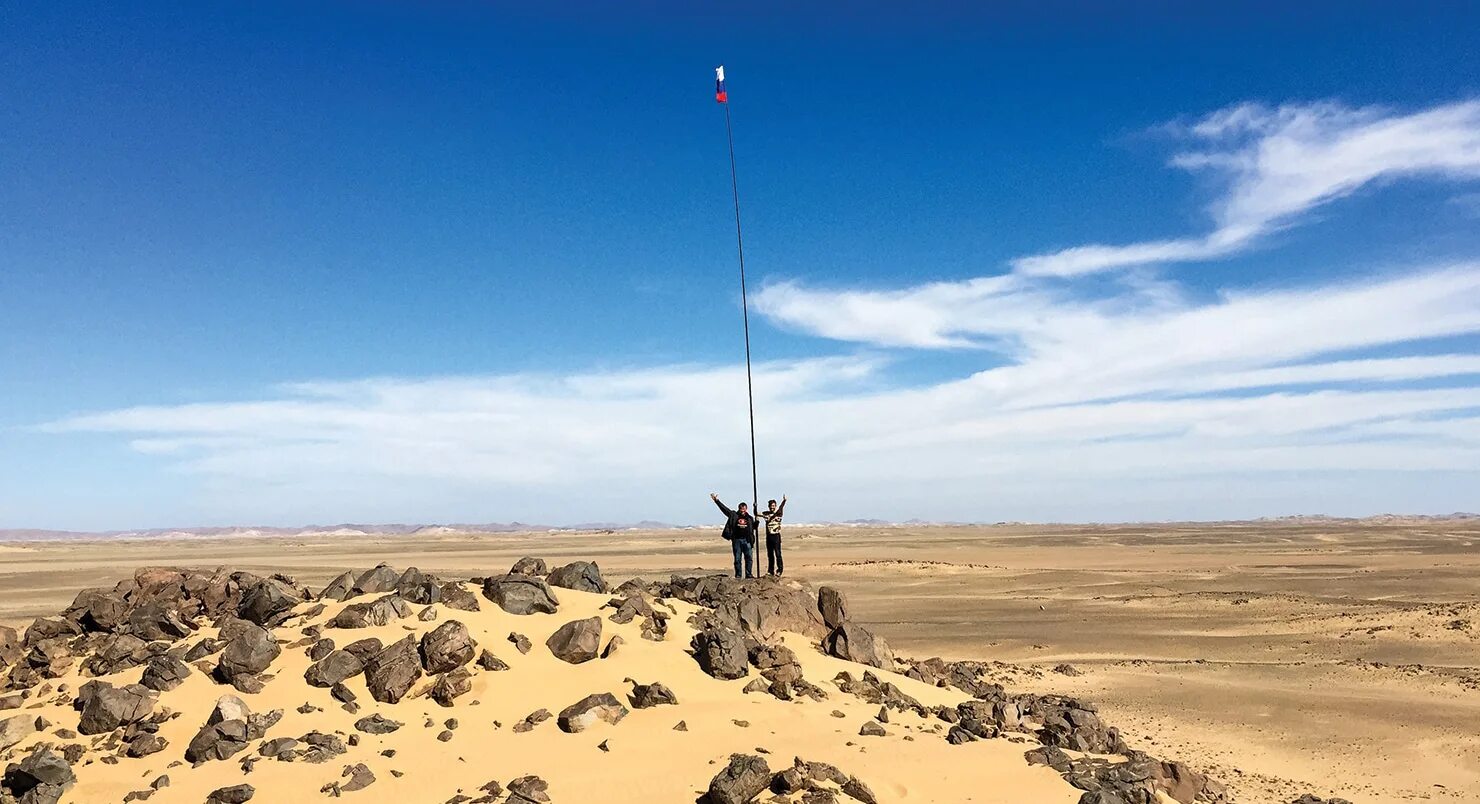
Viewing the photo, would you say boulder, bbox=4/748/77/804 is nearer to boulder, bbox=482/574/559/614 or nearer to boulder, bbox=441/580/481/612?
boulder, bbox=441/580/481/612

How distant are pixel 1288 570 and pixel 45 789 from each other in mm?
51247

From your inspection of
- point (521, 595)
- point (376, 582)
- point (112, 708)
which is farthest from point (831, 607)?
point (112, 708)

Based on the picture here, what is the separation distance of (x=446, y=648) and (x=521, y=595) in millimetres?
1775

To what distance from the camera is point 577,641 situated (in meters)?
10.6

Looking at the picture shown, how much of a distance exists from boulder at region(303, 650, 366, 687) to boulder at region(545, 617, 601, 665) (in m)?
2.19

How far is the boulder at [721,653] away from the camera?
10.7m

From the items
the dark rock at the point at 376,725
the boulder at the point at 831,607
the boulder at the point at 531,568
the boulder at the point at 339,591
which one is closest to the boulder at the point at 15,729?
the boulder at the point at 339,591

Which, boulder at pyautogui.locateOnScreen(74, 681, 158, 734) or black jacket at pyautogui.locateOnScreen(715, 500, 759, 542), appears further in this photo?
black jacket at pyautogui.locateOnScreen(715, 500, 759, 542)

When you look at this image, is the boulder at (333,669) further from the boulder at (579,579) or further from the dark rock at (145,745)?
the boulder at (579,579)

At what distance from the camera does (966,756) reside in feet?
30.3

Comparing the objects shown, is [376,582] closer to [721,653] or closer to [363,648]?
[363,648]

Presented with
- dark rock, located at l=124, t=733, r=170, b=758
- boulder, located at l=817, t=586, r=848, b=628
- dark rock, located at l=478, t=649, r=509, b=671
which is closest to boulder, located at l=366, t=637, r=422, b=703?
dark rock, located at l=478, t=649, r=509, b=671

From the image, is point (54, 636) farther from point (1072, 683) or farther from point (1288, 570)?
point (1288, 570)

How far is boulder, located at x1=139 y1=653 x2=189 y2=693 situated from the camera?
9898 millimetres
